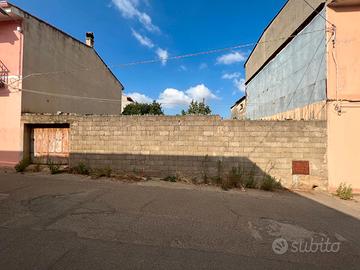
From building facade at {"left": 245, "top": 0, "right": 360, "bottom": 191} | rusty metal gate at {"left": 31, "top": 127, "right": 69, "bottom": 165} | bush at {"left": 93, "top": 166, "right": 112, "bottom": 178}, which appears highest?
building facade at {"left": 245, "top": 0, "right": 360, "bottom": 191}

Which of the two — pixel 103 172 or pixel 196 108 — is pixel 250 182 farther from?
pixel 196 108

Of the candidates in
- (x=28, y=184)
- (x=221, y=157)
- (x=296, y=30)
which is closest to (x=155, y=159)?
(x=221, y=157)

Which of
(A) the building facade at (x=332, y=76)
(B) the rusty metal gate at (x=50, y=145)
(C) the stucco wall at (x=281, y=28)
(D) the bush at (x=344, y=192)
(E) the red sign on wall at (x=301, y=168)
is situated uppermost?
(C) the stucco wall at (x=281, y=28)

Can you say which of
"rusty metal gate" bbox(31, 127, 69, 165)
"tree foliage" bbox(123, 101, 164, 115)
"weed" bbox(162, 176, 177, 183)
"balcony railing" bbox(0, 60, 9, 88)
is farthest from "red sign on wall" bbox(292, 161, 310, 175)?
"tree foliage" bbox(123, 101, 164, 115)

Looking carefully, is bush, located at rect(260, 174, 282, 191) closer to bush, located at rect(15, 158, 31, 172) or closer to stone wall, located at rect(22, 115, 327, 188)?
stone wall, located at rect(22, 115, 327, 188)

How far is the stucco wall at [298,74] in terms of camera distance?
9.08 meters

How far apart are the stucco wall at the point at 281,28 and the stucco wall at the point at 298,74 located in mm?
546

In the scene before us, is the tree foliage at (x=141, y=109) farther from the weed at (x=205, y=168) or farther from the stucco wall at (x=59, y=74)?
the weed at (x=205, y=168)

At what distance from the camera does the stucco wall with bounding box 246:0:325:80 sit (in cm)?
1087

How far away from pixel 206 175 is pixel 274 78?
7771 millimetres

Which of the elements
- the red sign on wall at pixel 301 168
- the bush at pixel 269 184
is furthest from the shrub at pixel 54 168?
the red sign on wall at pixel 301 168

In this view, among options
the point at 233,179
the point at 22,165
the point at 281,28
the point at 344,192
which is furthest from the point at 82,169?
the point at 281,28

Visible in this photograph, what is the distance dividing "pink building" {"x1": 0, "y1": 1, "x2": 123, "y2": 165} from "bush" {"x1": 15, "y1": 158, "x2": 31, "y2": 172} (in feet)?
1.24

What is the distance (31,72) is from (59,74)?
78.3 inches
